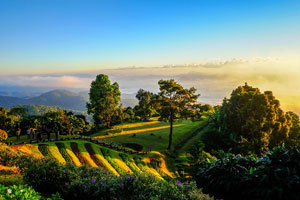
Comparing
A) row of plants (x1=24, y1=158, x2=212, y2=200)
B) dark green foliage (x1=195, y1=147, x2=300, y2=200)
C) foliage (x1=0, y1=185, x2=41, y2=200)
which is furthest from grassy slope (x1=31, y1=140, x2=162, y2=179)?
foliage (x1=0, y1=185, x2=41, y2=200)

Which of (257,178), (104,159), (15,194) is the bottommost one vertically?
(104,159)

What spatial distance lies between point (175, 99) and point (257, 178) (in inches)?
1075

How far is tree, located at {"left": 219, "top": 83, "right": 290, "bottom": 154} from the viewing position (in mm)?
34531

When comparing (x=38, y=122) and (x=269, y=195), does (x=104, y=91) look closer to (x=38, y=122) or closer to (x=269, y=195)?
(x=38, y=122)

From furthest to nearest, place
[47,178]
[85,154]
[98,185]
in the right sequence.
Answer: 1. [85,154]
2. [47,178]
3. [98,185]

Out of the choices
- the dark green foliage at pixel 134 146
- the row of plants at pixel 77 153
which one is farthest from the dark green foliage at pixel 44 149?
the dark green foliage at pixel 134 146

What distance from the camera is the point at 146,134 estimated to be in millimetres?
55406

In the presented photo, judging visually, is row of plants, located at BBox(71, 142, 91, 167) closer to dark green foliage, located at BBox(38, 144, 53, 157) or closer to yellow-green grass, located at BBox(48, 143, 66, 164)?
yellow-green grass, located at BBox(48, 143, 66, 164)

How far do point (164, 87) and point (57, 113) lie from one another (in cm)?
2723

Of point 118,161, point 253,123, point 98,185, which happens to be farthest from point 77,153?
point 253,123

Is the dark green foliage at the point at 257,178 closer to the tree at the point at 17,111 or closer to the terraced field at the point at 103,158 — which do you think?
the terraced field at the point at 103,158

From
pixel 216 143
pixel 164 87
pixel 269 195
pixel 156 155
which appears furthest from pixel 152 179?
pixel 216 143

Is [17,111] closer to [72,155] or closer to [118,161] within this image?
[72,155]

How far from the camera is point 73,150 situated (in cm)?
2875
